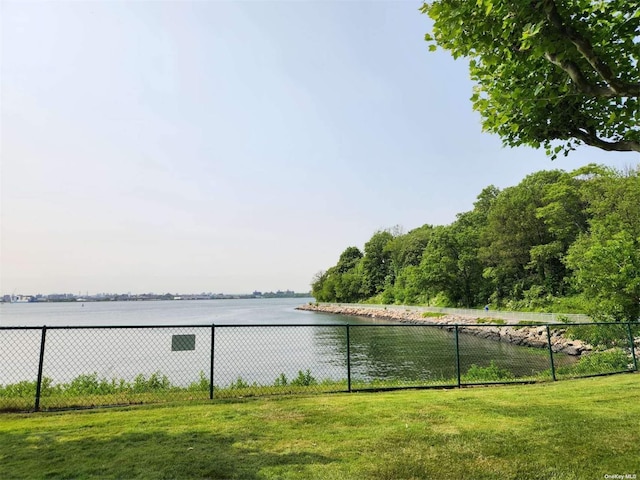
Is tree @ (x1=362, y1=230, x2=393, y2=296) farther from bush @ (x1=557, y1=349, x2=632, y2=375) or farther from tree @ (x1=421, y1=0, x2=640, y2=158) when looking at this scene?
tree @ (x1=421, y1=0, x2=640, y2=158)

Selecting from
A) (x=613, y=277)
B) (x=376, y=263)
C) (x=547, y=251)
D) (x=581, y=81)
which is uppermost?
(x=376, y=263)

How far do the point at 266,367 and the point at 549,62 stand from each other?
1460cm

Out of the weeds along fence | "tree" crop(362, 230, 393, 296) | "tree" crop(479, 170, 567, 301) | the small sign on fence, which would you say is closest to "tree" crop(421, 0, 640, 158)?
the weeds along fence

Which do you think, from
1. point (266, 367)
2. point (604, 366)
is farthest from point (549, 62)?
point (266, 367)

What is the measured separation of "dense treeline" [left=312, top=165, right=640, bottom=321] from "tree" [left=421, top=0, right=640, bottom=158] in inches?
738

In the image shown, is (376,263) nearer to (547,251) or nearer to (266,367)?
(547,251)

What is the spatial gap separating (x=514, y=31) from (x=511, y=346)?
88.2ft

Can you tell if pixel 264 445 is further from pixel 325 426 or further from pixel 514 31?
pixel 514 31

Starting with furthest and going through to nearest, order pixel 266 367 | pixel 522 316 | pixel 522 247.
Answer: pixel 522 247
pixel 522 316
pixel 266 367

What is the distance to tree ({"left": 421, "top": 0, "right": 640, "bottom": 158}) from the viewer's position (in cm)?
468

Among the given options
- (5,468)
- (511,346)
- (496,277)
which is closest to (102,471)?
(5,468)

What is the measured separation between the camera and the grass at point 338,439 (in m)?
3.78

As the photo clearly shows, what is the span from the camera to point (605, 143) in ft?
19.2

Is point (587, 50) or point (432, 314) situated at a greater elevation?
point (587, 50)
